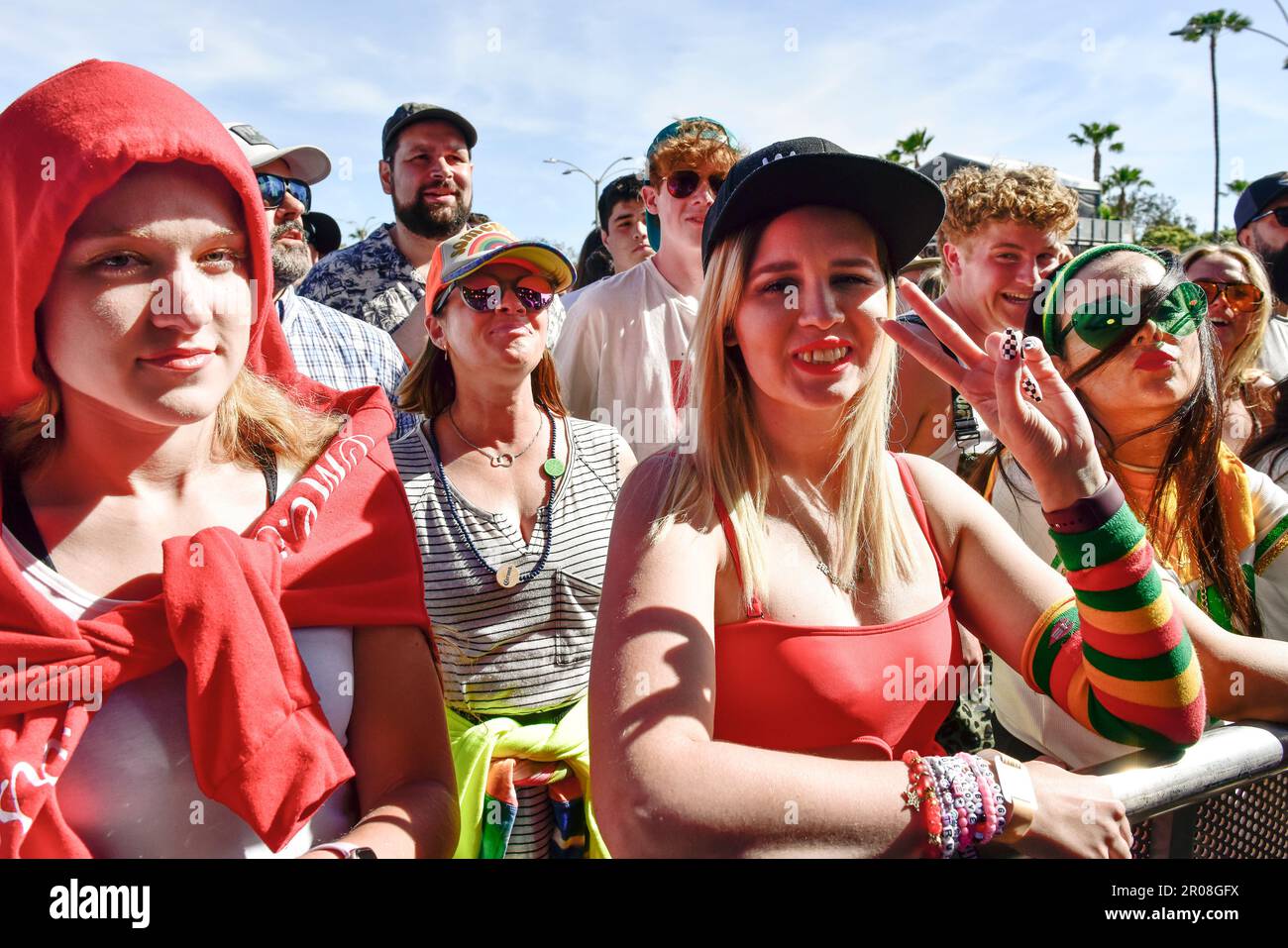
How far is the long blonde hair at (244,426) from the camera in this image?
156 centimetres

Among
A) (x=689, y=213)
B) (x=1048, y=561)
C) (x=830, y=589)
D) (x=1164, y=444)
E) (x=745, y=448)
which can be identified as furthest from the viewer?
(x=689, y=213)

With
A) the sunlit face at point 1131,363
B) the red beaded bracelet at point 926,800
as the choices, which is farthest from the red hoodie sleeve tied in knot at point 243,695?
the sunlit face at point 1131,363

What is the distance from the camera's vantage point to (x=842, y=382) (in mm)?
1818

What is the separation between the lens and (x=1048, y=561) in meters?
2.16

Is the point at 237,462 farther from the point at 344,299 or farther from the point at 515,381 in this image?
the point at 344,299

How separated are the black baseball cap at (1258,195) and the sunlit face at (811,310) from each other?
13.3 feet

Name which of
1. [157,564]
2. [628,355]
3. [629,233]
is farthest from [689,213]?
[157,564]

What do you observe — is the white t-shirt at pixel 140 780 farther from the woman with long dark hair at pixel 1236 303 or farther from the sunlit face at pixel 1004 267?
the woman with long dark hair at pixel 1236 303

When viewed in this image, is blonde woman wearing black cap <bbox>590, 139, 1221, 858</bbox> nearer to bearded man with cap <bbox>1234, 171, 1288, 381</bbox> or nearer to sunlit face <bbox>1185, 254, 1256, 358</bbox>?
sunlit face <bbox>1185, 254, 1256, 358</bbox>

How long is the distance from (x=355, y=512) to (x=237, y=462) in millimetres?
247

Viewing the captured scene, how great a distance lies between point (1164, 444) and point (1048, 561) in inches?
18.9

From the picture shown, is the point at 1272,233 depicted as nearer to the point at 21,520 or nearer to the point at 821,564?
the point at 821,564

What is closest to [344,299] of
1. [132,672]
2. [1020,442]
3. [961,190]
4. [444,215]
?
[444,215]

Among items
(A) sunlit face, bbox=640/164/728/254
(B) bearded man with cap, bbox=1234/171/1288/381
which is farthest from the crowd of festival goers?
(B) bearded man with cap, bbox=1234/171/1288/381
